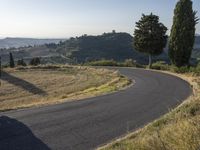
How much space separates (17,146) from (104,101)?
10.7 m

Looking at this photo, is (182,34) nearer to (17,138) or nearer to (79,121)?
(79,121)

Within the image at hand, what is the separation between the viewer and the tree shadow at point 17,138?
1184cm

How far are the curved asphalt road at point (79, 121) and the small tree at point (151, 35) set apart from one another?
93.6ft

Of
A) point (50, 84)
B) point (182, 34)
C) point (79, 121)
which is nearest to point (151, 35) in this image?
point (182, 34)

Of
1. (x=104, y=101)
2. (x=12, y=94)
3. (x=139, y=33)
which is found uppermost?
(x=139, y=33)

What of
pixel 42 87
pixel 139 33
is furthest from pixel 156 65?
pixel 42 87

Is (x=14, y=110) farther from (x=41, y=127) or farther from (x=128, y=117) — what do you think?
(x=128, y=117)

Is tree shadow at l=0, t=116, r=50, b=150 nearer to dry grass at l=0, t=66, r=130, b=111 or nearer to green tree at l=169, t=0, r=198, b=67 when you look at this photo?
dry grass at l=0, t=66, r=130, b=111

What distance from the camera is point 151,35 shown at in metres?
51.8

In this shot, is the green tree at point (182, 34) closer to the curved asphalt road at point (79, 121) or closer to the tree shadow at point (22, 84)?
the tree shadow at point (22, 84)

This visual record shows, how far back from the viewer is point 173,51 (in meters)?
45.6

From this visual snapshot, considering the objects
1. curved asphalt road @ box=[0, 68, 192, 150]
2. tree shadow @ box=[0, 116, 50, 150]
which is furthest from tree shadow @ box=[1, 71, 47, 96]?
tree shadow @ box=[0, 116, 50, 150]

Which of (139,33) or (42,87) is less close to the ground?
(139,33)

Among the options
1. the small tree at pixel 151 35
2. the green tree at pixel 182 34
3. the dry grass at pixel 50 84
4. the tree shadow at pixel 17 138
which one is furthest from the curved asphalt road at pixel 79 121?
the small tree at pixel 151 35
